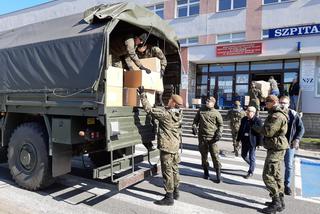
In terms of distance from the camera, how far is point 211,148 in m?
6.39

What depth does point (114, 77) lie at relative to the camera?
4832mm

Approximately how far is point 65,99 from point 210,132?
3123 mm

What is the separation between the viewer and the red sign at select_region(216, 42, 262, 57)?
16.8 metres

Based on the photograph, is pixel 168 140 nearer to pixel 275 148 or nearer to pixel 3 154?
pixel 275 148

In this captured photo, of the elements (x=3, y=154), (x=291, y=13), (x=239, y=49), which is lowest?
(x=3, y=154)

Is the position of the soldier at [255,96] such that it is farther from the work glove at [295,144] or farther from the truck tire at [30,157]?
the truck tire at [30,157]

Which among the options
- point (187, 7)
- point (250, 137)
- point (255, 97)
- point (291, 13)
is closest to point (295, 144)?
point (250, 137)

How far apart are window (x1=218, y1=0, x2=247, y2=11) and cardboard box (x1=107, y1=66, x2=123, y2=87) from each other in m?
17.5

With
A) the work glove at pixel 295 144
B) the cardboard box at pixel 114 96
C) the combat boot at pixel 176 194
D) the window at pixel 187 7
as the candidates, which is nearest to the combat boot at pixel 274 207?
the work glove at pixel 295 144

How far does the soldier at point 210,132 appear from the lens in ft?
20.8

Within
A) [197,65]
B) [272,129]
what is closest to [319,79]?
[197,65]

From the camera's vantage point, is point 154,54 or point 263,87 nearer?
point 154,54

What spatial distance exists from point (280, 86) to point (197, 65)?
224 inches

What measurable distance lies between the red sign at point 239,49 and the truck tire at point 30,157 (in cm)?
1426
